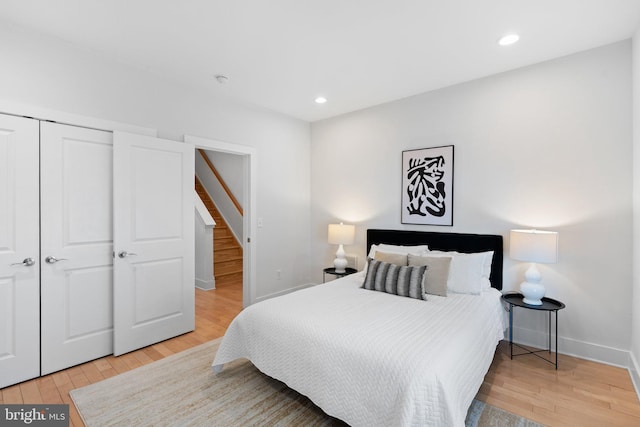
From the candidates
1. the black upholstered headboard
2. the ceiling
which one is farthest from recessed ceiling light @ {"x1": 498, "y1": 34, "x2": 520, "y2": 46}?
the black upholstered headboard

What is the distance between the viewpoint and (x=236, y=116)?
12.4ft

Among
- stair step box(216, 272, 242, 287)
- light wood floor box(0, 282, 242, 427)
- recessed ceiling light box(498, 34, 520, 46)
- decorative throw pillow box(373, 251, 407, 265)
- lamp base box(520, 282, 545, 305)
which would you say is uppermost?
recessed ceiling light box(498, 34, 520, 46)

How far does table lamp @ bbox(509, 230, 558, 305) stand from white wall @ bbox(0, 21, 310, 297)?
280cm

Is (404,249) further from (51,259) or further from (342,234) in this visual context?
(51,259)

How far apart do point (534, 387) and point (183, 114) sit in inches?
155

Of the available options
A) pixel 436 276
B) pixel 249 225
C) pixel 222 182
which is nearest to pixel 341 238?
pixel 249 225

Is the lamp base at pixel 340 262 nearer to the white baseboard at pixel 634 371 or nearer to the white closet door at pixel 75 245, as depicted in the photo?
the white closet door at pixel 75 245

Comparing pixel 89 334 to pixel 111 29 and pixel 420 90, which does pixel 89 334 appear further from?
pixel 420 90

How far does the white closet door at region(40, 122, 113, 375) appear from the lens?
2.41m

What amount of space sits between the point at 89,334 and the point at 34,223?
3.38ft

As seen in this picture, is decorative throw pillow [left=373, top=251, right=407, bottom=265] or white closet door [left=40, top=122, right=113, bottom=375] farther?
decorative throw pillow [left=373, top=251, right=407, bottom=265]

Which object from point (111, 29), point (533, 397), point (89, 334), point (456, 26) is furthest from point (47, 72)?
point (533, 397)

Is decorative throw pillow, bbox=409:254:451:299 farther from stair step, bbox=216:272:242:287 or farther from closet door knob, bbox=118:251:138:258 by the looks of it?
stair step, bbox=216:272:242:287

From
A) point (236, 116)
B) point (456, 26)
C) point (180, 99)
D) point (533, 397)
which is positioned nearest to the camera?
point (533, 397)
